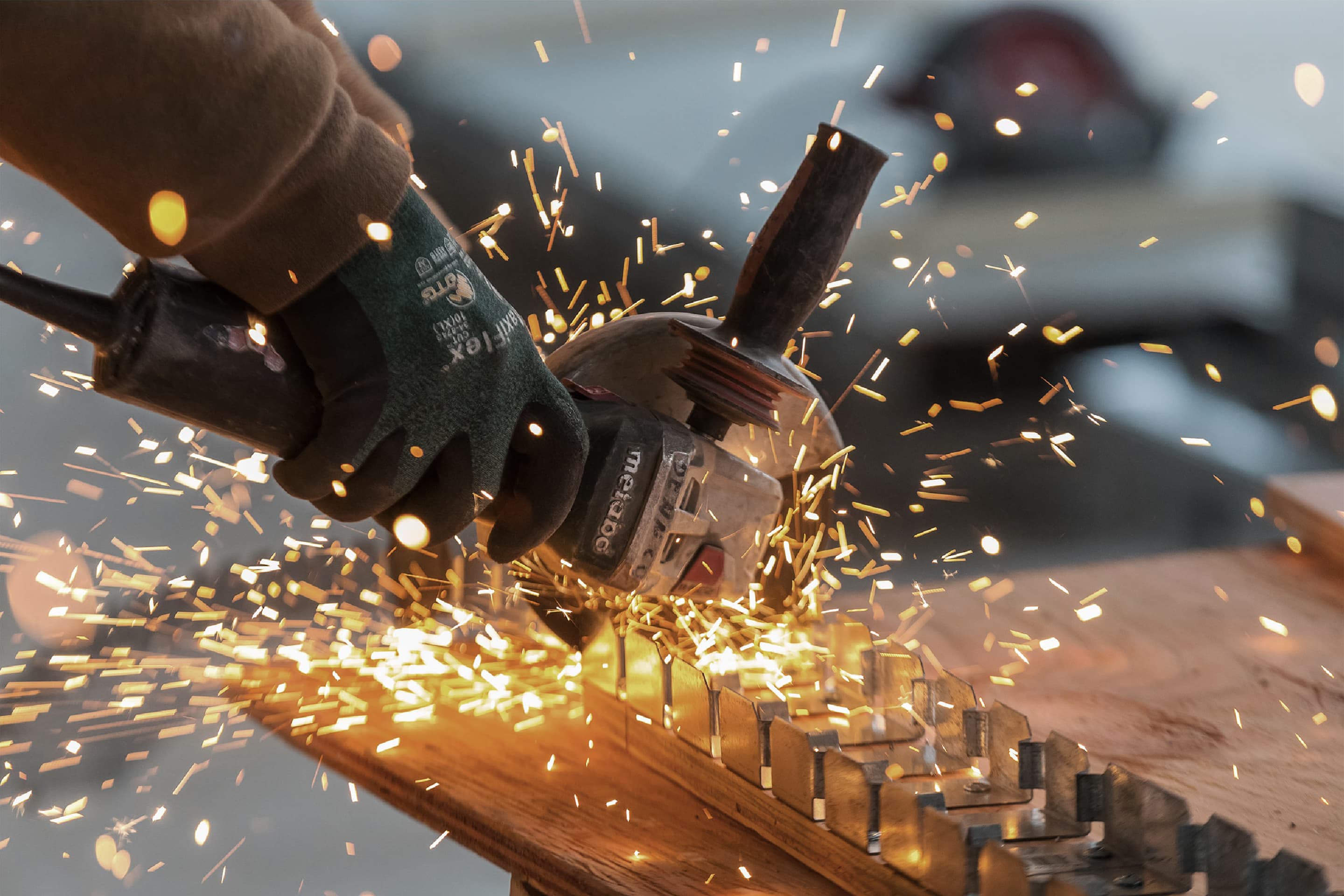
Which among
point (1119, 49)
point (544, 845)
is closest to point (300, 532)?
point (544, 845)

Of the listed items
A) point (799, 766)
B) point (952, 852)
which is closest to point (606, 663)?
point (799, 766)

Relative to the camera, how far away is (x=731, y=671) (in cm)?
179

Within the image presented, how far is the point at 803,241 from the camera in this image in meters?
1.53

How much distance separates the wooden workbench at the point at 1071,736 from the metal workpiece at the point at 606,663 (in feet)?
0.25

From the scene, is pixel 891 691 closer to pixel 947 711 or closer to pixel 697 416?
pixel 947 711

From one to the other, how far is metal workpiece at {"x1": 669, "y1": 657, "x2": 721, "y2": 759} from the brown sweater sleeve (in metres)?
0.71

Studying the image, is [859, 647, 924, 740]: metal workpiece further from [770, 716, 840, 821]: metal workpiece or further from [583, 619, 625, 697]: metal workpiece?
[583, 619, 625, 697]: metal workpiece

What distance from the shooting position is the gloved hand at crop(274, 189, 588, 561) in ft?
4.16

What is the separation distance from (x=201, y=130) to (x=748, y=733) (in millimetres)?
A: 910

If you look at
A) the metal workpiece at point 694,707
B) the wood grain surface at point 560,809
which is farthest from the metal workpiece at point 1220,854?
the metal workpiece at point 694,707

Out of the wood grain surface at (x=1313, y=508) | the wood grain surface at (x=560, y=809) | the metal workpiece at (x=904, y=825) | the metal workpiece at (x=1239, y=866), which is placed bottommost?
the wood grain surface at (x=560, y=809)

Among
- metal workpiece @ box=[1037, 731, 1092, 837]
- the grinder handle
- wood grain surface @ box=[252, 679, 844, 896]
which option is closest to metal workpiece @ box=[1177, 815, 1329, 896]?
metal workpiece @ box=[1037, 731, 1092, 837]

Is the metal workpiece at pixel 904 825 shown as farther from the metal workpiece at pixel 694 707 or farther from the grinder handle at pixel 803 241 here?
the grinder handle at pixel 803 241

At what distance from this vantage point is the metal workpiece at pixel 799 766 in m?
1.26
